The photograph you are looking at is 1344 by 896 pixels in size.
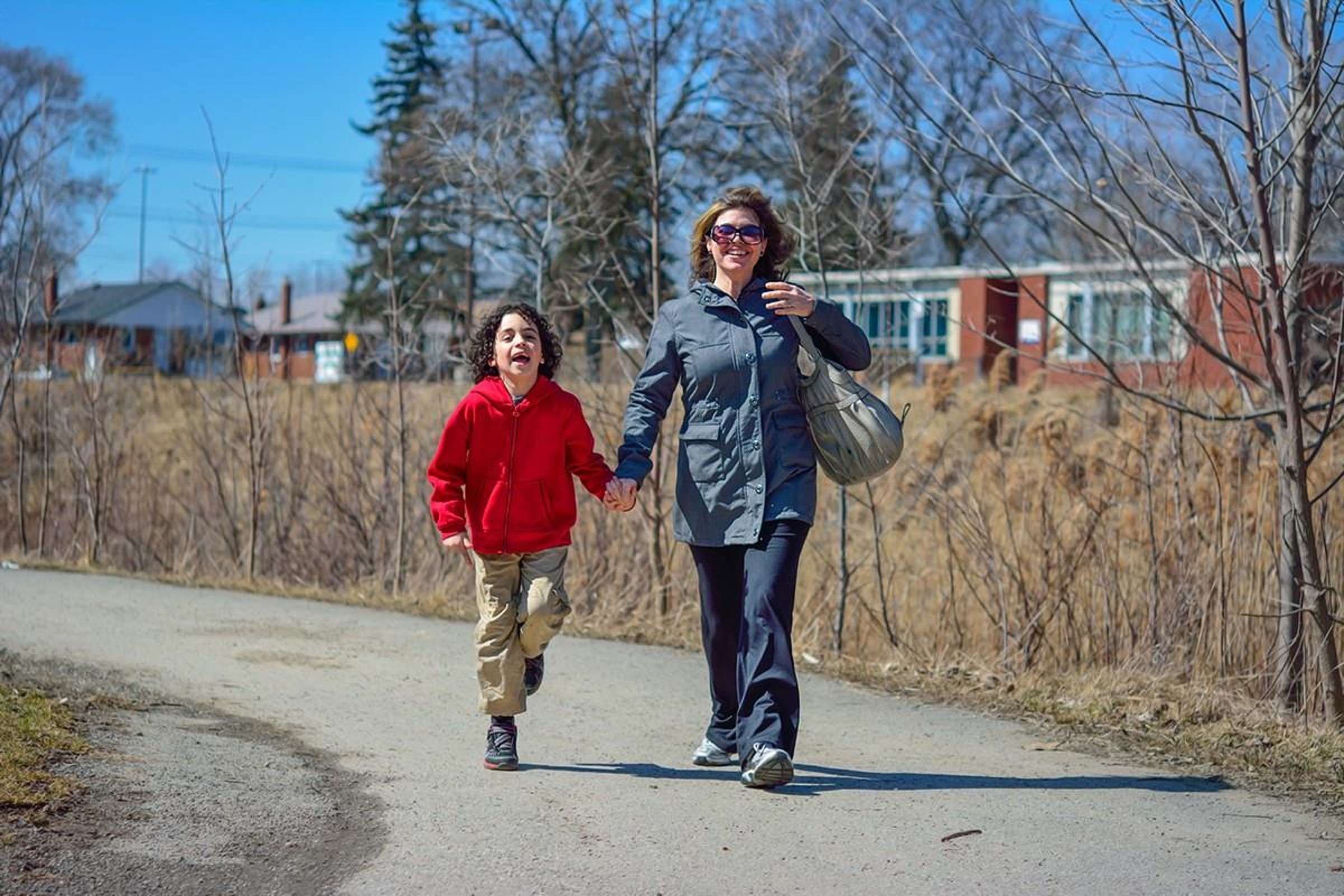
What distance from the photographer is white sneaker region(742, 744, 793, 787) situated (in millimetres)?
5305

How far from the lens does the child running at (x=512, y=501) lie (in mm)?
5723

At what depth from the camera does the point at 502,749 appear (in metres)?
5.71

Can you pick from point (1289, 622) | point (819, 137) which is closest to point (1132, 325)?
point (819, 137)

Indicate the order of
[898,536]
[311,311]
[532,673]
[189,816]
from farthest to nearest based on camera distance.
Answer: [311,311] < [898,536] < [532,673] < [189,816]

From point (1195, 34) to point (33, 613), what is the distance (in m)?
7.30

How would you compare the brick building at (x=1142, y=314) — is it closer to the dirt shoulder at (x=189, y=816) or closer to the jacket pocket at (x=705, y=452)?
the jacket pocket at (x=705, y=452)

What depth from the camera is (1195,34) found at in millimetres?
6488

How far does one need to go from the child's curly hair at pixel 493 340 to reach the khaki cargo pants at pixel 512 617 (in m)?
0.74

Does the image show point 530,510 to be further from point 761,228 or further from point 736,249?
point 761,228

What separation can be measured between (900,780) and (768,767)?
2.21ft

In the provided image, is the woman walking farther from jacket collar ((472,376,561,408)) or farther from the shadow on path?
jacket collar ((472,376,561,408))

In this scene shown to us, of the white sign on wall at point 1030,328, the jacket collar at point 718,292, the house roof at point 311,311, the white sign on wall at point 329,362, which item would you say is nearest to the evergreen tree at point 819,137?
the jacket collar at point 718,292

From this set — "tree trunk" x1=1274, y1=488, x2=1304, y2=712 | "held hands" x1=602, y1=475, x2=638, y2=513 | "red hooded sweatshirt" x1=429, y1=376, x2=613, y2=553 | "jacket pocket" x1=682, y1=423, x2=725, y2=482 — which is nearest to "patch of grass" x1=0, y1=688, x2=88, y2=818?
"red hooded sweatshirt" x1=429, y1=376, x2=613, y2=553

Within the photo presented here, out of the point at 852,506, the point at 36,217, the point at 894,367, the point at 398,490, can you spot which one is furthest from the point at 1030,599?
the point at 36,217
